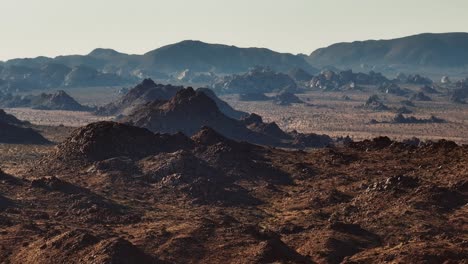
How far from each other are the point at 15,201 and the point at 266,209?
22.0 meters

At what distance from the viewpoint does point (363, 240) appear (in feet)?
171

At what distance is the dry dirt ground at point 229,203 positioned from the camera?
4744cm

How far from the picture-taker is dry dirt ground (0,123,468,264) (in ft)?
156

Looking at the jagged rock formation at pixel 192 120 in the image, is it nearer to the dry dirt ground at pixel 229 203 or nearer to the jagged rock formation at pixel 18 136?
the jagged rock formation at pixel 18 136

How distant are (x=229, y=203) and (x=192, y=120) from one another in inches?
3199

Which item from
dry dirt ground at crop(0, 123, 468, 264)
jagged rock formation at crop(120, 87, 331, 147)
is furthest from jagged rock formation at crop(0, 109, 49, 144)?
dry dirt ground at crop(0, 123, 468, 264)

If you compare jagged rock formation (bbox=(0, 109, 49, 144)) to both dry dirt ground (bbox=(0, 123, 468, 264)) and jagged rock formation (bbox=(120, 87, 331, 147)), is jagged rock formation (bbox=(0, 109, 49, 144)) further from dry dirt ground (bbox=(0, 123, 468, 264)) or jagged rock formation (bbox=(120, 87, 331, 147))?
dry dirt ground (bbox=(0, 123, 468, 264))

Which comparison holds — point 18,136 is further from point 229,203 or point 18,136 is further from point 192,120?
point 229,203

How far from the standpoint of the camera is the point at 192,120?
14888cm

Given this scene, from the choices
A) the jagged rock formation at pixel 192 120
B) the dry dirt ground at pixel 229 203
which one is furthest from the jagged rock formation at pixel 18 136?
the dry dirt ground at pixel 229 203

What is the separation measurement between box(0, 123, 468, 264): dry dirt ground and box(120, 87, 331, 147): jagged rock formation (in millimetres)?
50448

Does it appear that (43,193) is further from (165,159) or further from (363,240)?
(363,240)

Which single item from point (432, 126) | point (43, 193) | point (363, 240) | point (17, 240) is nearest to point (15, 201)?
point (43, 193)

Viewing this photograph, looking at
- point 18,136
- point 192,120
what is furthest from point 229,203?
point 192,120
